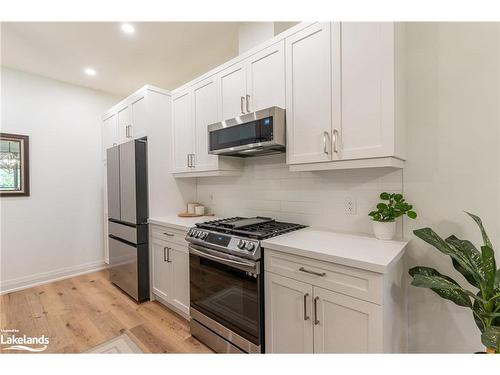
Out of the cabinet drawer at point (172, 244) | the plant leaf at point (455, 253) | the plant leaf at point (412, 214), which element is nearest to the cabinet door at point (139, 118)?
the cabinet drawer at point (172, 244)

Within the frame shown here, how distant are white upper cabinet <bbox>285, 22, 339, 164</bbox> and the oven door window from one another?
0.94m

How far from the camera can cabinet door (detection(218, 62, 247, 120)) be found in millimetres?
2086

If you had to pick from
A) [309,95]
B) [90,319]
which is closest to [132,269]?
[90,319]

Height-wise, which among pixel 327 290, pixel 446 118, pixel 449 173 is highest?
pixel 446 118

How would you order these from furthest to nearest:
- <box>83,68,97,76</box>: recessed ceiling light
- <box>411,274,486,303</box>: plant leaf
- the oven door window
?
<box>83,68,97,76</box>: recessed ceiling light → the oven door window → <box>411,274,486,303</box>: plant leaf

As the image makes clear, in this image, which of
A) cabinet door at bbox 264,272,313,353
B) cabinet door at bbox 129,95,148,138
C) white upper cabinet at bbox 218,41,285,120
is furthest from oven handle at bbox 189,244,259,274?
cabinet door at bbox 129,95,148,138

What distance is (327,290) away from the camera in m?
1.31

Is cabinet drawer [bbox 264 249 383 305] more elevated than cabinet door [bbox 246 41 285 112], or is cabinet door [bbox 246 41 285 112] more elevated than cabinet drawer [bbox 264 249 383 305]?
cabinet door [bbox 246 41 285 112]

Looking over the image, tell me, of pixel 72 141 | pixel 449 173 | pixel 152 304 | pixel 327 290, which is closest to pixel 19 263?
pixel 72 141

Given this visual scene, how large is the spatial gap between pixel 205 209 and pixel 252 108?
4.87 feet

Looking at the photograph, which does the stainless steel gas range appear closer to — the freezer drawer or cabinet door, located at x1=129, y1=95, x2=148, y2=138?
the freezer drawer

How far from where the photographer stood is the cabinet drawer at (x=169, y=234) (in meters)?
2.28

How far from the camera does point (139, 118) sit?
282 centimetres
